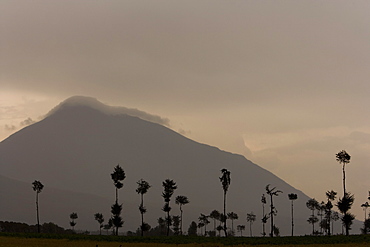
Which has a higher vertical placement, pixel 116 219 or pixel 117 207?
pixel 117 207

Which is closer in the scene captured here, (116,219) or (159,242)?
(159,242)

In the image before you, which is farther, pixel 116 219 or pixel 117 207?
pixel 117 207

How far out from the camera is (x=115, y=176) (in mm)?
134250

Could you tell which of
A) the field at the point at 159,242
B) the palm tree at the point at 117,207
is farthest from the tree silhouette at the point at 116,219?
the field at the point at 159,242

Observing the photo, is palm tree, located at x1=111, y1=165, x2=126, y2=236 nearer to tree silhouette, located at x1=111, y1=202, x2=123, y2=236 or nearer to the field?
tree silhouette, located at x1=111, y1=202, x2=123, y2=236

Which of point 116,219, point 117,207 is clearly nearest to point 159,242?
point 116,219

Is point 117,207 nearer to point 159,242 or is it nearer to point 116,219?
point 116,219

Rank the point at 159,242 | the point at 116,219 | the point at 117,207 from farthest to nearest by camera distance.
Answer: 1. the point at 117,207
2. the point at 116,219
3. the point at 159,242

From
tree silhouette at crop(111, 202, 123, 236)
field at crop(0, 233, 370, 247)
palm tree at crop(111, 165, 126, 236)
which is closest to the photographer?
field at crop(0, 233, 370, 247)

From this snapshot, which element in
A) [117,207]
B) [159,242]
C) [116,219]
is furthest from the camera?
[117,207]

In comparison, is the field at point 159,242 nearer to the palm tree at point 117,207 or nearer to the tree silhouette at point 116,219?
the tree silhouette at point 116,219

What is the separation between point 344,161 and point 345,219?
15.3 metres

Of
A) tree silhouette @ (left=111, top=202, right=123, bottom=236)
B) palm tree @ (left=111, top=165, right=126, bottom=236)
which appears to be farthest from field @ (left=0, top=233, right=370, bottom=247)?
palm tree @ (left=111, top=165, right=126, bottom=236)

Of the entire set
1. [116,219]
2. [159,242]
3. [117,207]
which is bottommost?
[159,242]
